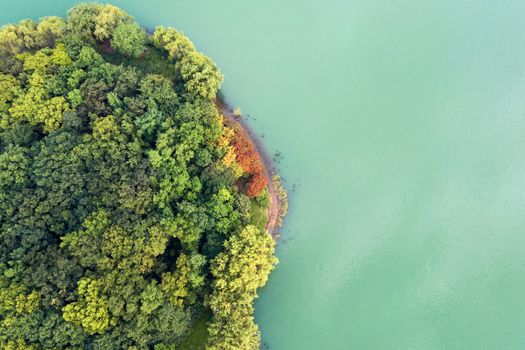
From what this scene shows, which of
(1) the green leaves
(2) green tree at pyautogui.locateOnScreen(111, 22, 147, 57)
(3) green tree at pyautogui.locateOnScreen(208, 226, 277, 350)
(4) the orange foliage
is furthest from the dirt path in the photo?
(1) the green leaves

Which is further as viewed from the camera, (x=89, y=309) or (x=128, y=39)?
(x=128, y=39)

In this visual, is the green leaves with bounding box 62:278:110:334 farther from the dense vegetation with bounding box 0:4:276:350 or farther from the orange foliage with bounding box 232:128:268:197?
the orange foliage with bounding box 232:128:268:197

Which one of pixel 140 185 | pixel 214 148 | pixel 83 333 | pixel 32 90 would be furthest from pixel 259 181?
pixel 32 90

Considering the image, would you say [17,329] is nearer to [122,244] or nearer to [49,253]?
[49,253]

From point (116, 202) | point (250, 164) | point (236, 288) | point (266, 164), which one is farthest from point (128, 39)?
point (236, 288)

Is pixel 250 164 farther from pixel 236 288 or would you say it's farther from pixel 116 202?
pixel 116 202
